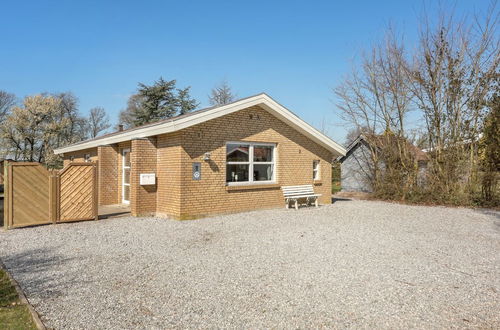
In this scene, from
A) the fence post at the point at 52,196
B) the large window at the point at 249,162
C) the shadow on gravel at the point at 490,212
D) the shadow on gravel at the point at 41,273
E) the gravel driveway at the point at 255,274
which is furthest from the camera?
the shadow on gravel at the point at 490,212

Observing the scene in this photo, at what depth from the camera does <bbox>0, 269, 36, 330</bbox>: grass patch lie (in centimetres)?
366

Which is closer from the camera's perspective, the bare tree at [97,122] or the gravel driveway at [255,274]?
Answer: the gravel driveway at [255,274]

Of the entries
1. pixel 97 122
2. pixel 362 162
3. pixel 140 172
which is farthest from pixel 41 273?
pixel 97 122

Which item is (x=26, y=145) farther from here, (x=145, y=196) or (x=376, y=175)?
(x=376, y=175)

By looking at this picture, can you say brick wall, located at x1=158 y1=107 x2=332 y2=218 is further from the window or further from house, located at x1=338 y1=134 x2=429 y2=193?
house, located at x1=338 y1=134 x2=429 y2=193

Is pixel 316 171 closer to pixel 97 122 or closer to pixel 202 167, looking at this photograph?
pixel 202 167

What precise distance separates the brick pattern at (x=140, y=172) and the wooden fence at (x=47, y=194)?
1202mm

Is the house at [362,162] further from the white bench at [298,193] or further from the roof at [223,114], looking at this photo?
the white bench at [298,193]

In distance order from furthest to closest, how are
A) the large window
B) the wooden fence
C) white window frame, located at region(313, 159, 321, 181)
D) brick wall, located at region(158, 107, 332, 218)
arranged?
white window frame, located at region(313, 159, 321, 181) → the large window → brick wall, located at region(158, 107, 332, 218) → the wooden fence

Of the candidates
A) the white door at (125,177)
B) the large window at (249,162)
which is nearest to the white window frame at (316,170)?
the large window at (249,162)

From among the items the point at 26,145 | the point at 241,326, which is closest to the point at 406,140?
the point at 241,326

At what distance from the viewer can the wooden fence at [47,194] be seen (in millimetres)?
8852

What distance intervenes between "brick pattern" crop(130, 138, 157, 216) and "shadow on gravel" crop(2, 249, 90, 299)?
417 cm

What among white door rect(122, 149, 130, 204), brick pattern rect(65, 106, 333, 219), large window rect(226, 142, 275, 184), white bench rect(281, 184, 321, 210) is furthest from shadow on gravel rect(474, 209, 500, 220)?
white door rect(122, 149, 130, 204)
